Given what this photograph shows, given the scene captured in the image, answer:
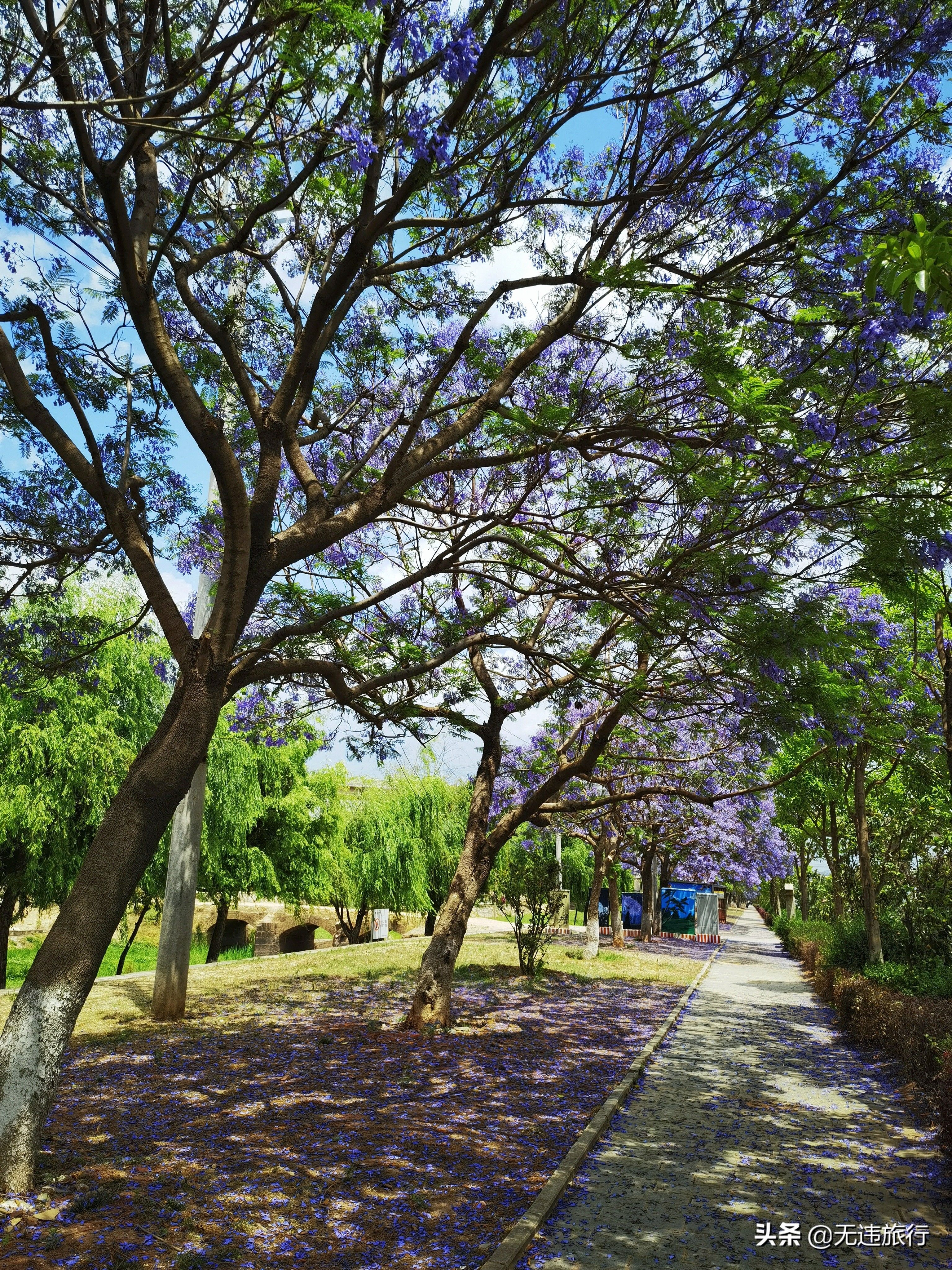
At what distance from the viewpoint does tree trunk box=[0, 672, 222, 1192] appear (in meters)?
4.87

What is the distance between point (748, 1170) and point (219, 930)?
18.4m

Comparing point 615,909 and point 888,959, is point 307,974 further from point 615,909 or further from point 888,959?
point 615,909

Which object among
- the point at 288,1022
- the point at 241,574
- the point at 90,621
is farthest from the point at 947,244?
the point at 288,1022

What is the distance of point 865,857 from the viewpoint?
14062 millimetres

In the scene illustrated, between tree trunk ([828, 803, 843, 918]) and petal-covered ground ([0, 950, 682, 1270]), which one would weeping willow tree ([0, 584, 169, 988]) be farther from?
tree trunk ([828, 803, 843, 918])

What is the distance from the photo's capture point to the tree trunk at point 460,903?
1067 cm

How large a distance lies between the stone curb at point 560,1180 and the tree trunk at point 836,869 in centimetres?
1310

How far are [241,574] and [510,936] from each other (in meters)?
25.2

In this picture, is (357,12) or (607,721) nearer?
(357,12)

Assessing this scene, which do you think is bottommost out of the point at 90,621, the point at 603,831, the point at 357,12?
the point at 603,831

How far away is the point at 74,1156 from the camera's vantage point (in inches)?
216

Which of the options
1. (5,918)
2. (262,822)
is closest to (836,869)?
(262,822)

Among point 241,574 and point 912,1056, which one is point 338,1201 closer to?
point 241,574

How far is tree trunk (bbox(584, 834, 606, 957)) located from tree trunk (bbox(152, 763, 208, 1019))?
12.6 m
